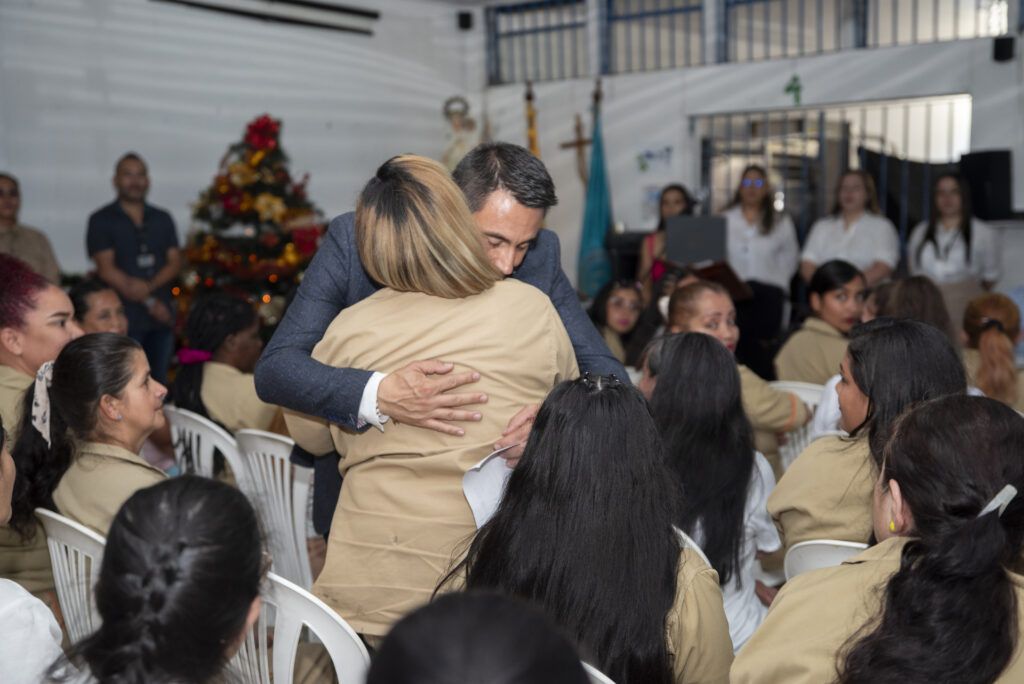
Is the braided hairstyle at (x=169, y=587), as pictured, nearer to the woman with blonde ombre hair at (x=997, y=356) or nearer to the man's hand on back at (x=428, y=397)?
the man's hand on back at (x=428, y=397)

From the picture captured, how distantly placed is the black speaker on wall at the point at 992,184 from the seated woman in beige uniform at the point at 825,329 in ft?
7.09

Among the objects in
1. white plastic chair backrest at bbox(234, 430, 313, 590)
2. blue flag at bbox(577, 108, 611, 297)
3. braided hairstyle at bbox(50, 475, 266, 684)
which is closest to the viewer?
braided hairstyle at bbox(50, 475, 266, 684)

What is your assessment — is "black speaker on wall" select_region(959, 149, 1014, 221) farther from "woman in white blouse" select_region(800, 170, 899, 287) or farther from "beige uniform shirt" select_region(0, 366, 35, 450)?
"beige uniform shirt" select_region(0, 366, 35, 450)

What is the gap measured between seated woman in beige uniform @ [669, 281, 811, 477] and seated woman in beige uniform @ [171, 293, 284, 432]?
1360 mm

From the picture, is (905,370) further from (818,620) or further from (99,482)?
(99,482)

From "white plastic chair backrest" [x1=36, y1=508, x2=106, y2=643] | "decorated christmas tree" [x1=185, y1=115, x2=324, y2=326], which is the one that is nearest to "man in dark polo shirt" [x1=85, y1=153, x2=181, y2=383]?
"decorated christmas tree" [x1=185, y1=115, x2=324, y2=326]

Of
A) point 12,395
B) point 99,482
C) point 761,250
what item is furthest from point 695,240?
point 99,482

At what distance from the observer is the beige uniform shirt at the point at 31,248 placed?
516 cm

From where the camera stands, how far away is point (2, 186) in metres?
5.15

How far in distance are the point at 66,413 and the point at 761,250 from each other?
16.1 feet

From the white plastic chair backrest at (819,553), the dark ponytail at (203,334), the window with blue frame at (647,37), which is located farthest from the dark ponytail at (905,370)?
the window with blue frame at (647,37)

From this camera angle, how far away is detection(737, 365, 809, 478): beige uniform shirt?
2.99 metres

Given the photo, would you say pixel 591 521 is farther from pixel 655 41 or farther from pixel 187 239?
pixel 655 41

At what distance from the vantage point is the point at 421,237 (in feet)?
4.86
